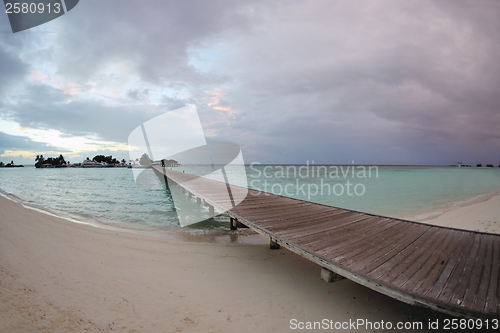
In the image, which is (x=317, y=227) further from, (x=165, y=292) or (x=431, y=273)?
(x=165, y=292)

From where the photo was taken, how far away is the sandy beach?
103 inches

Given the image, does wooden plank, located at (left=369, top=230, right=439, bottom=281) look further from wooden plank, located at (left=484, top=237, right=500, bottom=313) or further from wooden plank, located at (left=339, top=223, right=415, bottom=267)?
wooden plank, located at (left=484, top=237, right=500, bottom=313)

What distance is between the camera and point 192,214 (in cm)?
1066

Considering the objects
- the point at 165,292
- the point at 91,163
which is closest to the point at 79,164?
the point at 91,163

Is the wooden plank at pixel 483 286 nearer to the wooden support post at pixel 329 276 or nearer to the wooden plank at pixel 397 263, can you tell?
the wooden plank at pixel 397 263

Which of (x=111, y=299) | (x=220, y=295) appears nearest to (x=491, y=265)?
(x=220, y=295)

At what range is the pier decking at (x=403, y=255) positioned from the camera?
215cm

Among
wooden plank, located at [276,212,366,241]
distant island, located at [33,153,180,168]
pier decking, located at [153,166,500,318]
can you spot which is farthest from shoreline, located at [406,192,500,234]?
distant island, located at [33,153,180,168]

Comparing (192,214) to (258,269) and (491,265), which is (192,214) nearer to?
(258,269)

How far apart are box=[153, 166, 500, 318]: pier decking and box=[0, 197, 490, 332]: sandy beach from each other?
2.43 ft

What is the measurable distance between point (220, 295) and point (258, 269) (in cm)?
121

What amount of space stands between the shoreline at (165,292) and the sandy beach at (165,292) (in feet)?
0.04

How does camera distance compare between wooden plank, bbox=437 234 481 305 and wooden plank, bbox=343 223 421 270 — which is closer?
wooden plank, bbox=437 234 481 305

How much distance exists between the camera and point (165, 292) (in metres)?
3.33
